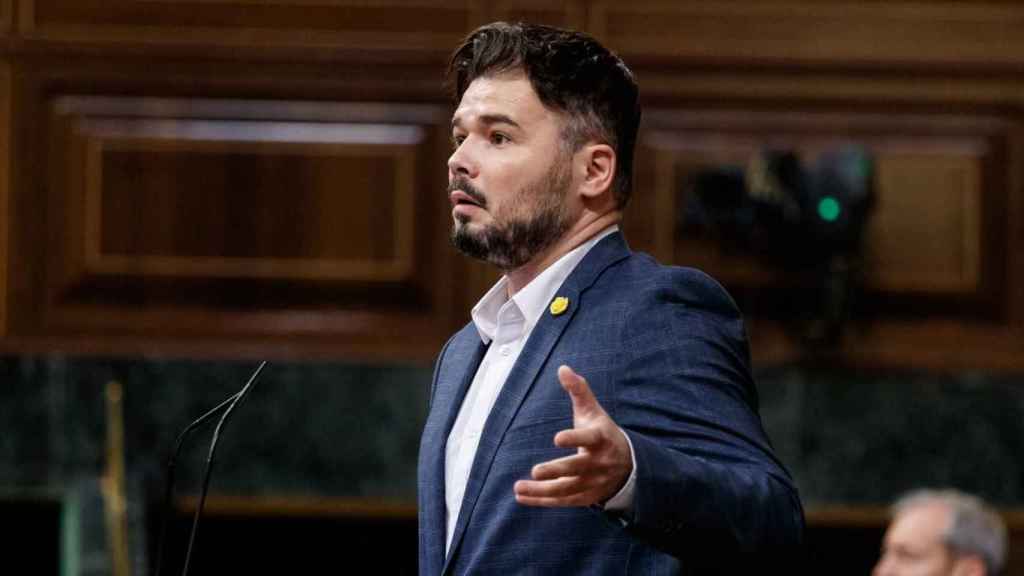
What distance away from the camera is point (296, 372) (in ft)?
17.4

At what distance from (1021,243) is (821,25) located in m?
0.89

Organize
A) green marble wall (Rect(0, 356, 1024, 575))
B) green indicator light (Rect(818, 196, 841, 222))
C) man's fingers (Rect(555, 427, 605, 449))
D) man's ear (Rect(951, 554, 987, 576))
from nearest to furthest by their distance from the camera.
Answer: man's fingers (Rect(555, 427, 605, 449)) → man's ear (Rect(951, 554, 987, 576)) → green indicator light (Rect(818, 196, 841, 222)) → green marble wall (Rect(0, 356, 1024, 575))

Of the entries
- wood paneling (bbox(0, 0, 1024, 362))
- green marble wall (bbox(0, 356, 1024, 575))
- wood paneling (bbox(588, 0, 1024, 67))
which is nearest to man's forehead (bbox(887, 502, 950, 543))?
green marble wall (bbox(0, 356, 1024, 575))

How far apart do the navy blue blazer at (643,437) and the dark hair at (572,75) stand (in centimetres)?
22

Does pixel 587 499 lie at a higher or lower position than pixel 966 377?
higher

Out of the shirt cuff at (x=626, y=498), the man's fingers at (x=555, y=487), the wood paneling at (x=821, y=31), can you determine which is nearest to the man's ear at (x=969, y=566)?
the wood paneling at (x=821, y=31)

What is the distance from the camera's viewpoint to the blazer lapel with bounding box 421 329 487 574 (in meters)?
2.26

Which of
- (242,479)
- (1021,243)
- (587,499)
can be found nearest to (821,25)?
(1021,243)

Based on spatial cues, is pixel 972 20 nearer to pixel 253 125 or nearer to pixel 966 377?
pixel 966 377

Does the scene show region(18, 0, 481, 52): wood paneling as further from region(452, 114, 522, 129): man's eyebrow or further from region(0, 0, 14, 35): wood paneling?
region(452, 114, 522, 129): man's eyebrow

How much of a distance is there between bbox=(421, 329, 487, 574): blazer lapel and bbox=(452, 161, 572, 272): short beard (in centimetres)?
15

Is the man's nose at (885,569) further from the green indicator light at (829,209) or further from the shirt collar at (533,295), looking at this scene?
the shirt collar at (533,295)

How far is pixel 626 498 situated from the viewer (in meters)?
1.92

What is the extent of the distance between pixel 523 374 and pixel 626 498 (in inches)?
13.7
